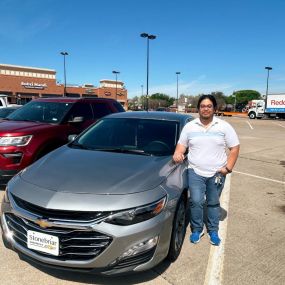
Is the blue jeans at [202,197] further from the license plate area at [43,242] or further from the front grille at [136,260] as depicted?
the license plate area at [43,242]

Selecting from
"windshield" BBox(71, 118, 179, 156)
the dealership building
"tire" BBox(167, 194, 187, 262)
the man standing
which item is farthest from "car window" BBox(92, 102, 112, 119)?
the dealership building

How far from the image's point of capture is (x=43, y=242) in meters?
2.79

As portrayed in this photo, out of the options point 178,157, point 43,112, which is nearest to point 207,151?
point 178,157

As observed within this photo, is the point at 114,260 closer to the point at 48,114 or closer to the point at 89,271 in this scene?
the point at 89,271

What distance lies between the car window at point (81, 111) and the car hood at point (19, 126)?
782 millimetres

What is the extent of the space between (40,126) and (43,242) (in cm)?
375

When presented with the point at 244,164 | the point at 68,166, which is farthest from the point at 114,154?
the point at 244,164

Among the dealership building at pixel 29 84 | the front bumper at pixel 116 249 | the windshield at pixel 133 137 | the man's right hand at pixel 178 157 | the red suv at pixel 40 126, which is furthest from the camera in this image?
the dealership building at pixel 29 84

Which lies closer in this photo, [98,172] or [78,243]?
[78,243]

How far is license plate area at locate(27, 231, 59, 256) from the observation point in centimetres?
275

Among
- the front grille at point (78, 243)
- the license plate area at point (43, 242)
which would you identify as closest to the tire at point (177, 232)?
the front grille at point (78, 243)

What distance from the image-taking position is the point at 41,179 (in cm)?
323

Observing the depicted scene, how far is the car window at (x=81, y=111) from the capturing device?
23.2 ft

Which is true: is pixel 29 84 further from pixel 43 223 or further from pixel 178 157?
pixel 43 223
